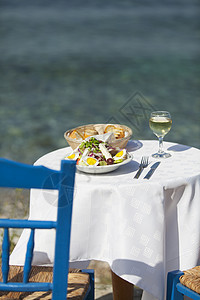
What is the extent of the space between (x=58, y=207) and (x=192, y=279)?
760 mm

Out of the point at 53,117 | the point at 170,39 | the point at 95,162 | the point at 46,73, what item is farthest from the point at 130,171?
the point at 170,39

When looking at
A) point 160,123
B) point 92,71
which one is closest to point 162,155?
point 160,123

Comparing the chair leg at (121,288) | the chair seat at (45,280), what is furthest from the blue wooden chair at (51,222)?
the chair leg at (121,288)

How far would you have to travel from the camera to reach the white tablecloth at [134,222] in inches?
73.9

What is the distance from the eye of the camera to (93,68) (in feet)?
56.8

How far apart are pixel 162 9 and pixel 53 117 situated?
18509 mm

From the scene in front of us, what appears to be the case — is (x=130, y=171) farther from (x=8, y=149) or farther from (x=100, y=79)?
(x=100, y=79)

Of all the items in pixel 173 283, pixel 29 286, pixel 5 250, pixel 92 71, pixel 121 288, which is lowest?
pixel 92 71

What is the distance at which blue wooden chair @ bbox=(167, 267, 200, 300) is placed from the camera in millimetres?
1777

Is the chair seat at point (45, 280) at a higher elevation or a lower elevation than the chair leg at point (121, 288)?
higher

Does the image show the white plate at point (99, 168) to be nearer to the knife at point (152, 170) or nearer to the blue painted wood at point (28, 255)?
the knife at point (152, 170)

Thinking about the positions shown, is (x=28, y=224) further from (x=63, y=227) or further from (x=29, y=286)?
(x=29, y=286)

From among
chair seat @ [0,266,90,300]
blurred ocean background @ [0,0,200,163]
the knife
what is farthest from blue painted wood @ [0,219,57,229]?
blurred ocean background @ [0,0,200,163]

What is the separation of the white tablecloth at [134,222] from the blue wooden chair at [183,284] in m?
0.04
